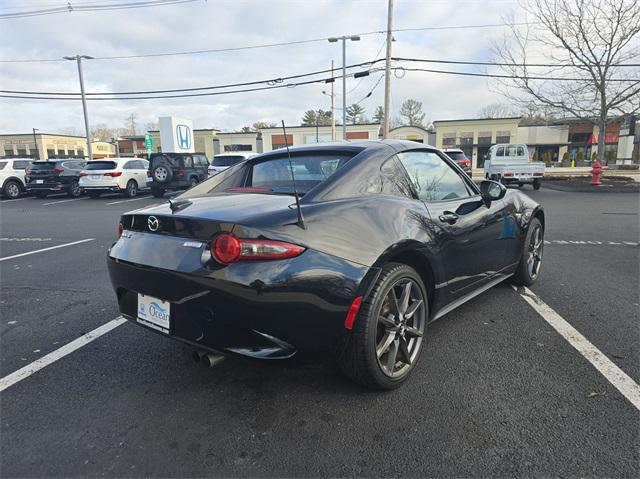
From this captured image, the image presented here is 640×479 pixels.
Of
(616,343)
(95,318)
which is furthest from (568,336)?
(95,318)

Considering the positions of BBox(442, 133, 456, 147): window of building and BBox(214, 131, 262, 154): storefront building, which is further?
BBox(214, 131, 262, 154): storefront building

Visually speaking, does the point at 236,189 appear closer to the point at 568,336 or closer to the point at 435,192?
the point at 435,192

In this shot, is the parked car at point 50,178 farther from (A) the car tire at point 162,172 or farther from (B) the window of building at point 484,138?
(B) the window of building at point 484,138

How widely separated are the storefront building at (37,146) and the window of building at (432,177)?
225 feet

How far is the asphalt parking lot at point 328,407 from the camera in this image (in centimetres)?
190

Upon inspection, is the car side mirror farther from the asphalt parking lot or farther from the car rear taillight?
the car rear taillight

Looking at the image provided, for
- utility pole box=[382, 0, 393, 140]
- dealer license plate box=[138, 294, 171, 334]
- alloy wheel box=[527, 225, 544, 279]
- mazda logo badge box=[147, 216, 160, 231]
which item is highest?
utility pole box=[382, 0, 393, 140]

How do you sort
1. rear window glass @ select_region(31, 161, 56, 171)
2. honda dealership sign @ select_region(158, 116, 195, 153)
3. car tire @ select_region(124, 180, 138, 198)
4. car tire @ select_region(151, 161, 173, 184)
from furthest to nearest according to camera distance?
honda dealership sign @ select_region(158, 116, 195, 153) → rear window glass @ select_region(31, 161, 56, 171) → car tire @ select_region(124, 180, 138, 198) → car tire @ select_region(151, 161, 173, 184)

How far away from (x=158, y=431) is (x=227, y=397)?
0.42 meters

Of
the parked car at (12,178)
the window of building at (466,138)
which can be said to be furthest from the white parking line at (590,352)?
the window of building at (466,138)

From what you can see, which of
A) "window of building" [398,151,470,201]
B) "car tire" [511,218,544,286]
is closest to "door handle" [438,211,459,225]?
"window of building" [398,151,470,201]

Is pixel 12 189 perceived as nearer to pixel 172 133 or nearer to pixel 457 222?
pixel 172 133

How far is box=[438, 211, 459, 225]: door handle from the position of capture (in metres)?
2.87

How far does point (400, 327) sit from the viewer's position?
2.47 metres
